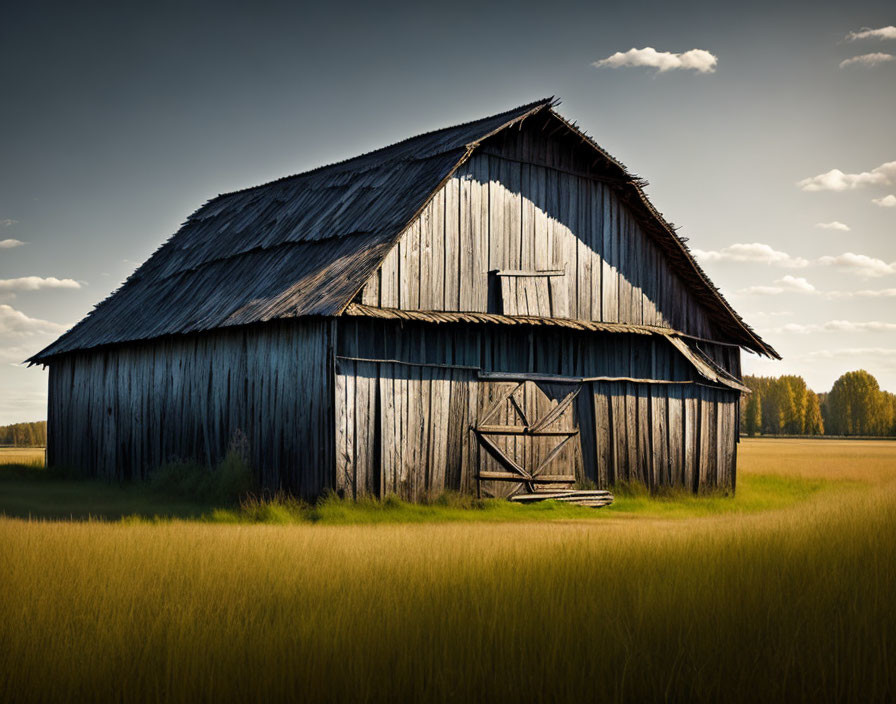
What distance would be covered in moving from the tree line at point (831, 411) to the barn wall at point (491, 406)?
106386 mm

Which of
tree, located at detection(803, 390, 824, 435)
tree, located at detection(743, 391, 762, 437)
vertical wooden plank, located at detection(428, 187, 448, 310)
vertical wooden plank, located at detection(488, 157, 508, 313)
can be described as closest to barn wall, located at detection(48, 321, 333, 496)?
vertical wooden plank, located at detection(428, 187, 448, 310)

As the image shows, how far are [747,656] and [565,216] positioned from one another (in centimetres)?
1676

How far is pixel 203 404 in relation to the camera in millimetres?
22125

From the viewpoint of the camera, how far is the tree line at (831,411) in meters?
127

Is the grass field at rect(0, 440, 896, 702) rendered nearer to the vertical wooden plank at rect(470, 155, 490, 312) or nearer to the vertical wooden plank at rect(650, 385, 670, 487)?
the vertical wooden plank at rect(470, 155, 490, 312)

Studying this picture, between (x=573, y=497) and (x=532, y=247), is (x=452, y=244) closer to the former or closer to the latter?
(x=532, y=247)

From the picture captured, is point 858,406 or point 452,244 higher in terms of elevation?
point 452,244

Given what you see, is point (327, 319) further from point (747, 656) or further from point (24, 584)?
point (747, 656)

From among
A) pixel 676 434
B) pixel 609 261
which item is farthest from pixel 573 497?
pixel 609 261

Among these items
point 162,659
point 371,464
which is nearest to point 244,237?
point 371,464

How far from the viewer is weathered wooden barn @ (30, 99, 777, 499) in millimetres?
18922

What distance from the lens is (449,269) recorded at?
2005 centimetres

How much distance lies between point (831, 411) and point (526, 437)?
11984cm

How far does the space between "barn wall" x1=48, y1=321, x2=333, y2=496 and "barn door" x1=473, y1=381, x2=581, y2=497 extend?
360 centimetres
